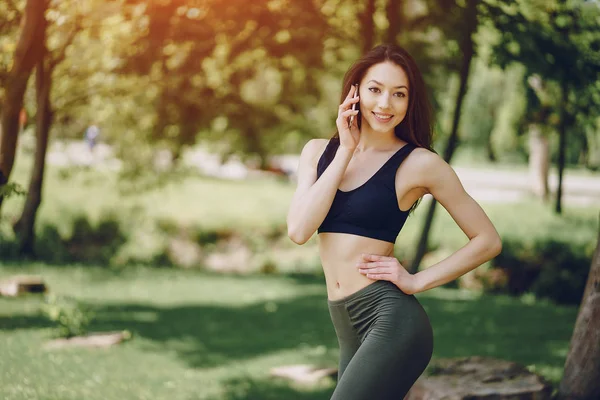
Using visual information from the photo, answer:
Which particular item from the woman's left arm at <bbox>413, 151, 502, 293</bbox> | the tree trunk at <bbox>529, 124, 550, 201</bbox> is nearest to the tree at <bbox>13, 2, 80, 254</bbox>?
the woman's left arm at <bbox>413, 151, 502, 293</bbox>

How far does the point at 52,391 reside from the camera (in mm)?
5473

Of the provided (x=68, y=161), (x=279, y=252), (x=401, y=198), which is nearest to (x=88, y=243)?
(x=68, y=161)

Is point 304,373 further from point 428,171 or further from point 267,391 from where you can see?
point 428,171

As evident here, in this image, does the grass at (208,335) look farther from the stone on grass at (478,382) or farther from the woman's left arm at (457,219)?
the woman's left arm at (457,219)

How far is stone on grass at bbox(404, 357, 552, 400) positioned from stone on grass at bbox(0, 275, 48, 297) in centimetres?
727

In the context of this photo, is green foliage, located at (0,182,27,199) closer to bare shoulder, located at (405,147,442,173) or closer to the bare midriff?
the bare midriff

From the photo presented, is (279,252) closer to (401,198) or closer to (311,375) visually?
(311,375)

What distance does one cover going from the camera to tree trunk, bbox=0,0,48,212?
4957 millimetres

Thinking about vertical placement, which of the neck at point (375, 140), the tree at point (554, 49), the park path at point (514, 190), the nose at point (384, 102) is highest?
the tree at point (554, 49)

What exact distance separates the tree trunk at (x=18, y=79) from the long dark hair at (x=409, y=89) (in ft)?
9.62

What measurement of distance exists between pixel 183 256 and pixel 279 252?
228 centimetres

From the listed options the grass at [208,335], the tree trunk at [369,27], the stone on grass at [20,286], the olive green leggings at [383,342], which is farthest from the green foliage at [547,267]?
the olive green leggings at [383,342]

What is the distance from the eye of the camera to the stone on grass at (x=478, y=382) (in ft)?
13.4

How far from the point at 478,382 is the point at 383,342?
1.91m
